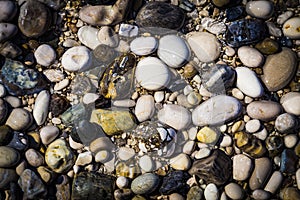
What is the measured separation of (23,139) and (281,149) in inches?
46.1

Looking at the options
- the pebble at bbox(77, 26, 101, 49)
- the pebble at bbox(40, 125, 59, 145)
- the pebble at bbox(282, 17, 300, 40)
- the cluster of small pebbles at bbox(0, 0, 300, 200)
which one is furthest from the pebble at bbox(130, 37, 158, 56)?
the pebble at bbox(282, 17, 300, 40)

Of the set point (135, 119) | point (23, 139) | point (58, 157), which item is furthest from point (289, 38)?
point (23, 139)

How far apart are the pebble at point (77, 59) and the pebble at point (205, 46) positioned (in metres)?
0.49

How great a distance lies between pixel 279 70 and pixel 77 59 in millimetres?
933

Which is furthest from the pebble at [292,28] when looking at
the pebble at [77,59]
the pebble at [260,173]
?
the pebble at [77,59]

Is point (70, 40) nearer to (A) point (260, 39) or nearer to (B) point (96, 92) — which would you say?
(B) point (96, 92)

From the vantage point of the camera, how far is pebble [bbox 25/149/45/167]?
1828mm

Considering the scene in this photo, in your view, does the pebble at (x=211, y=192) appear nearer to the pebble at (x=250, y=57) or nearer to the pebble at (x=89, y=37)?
the pebble at (x=250, y=57)

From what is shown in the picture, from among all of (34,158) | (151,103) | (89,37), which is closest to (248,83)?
(151,103)

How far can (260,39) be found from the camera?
1.89 metres

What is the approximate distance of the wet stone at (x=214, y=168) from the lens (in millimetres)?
1788

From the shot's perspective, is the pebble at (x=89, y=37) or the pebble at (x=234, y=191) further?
the pebble at (x=89, y=37)

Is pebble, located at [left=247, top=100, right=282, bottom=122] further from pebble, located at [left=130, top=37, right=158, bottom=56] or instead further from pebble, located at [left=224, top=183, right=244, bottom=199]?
pebble, located at [left=130, top=37, right=158, bottom=56]

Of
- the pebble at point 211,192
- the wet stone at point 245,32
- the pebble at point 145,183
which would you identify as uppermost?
the wet stone at point 245,32
